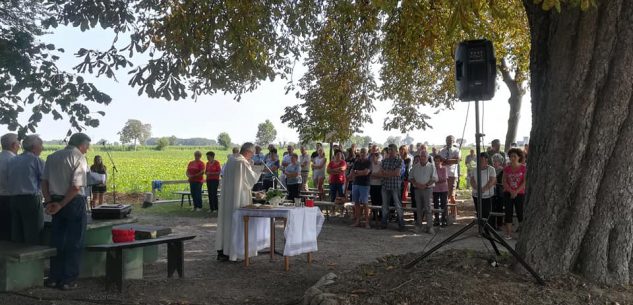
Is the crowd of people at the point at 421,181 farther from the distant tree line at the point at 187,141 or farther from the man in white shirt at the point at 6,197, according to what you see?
the distant tree line at the point at 187,141

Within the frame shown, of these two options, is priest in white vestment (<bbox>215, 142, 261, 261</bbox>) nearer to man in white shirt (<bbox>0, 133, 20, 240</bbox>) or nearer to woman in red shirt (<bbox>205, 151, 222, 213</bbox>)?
man in white shirt (<bbox>0, 133, 20, 240</bbox>)

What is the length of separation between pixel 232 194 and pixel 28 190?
2770mm

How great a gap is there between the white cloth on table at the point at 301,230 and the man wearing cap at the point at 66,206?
2.68 meters

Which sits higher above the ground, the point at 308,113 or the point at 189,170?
the point at 308,113

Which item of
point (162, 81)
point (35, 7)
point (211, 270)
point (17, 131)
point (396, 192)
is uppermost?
point (35, 7)

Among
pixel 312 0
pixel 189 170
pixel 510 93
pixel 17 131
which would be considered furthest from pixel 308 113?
pixel 17 131

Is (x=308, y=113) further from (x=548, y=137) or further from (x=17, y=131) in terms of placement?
(x=548, y=137)

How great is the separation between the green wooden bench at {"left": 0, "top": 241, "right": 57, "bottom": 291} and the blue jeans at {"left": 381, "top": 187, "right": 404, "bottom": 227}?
754cm

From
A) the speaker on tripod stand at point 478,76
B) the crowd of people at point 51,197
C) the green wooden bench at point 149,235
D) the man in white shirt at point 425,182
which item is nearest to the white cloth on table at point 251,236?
the green wooden bench at point 149,235

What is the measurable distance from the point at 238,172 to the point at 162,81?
6.05 feet

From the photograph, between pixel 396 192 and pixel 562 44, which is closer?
pixel 562 44

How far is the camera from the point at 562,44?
20.3ft

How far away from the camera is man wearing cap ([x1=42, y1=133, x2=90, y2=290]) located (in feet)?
23.3

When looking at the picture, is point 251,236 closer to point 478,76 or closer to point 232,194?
point 232,194
